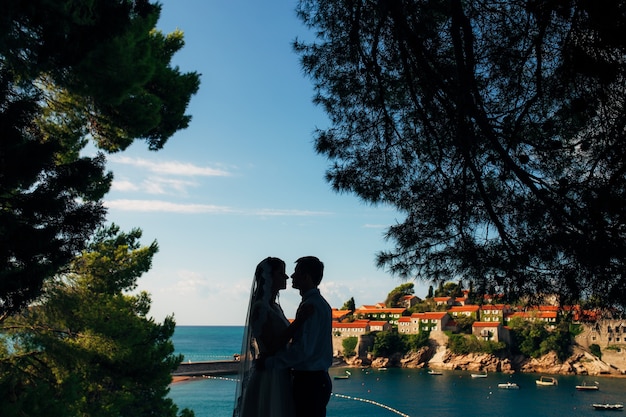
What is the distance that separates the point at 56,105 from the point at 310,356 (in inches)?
211

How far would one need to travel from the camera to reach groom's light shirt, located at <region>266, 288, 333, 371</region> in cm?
244

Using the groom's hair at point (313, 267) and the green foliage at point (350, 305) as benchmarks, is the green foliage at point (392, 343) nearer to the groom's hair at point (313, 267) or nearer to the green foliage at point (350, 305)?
the green foliage at point (350, 305)

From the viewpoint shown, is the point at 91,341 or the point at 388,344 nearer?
the point at 91,341

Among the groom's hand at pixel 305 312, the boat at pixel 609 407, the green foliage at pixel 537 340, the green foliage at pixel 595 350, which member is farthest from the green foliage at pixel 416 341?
the groom's hand at pixel 305 312

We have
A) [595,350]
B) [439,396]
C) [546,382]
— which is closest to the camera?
[439,396]

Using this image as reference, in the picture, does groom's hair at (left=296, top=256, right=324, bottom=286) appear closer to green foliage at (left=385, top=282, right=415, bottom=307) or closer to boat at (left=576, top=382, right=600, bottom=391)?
boat at (left=576, top=382, right=600, bottom=391)

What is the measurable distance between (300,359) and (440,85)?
1998 mm

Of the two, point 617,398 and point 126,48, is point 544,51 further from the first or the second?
point 617,398

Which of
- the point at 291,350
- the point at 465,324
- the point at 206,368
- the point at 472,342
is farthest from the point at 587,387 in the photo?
the point at 291,350

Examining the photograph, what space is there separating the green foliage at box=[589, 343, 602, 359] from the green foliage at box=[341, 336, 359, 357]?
2271cm

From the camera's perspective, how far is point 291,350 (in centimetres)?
245

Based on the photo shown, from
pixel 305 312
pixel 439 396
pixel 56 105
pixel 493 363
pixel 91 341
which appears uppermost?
pixel 56 105

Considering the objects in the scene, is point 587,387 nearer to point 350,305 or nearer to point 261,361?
point 350,305

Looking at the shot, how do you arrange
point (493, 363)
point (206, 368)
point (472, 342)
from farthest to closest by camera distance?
point (472, 342)
point (493, 363)
point (206, 368)
